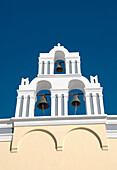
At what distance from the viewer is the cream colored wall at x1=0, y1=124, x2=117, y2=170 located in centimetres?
920

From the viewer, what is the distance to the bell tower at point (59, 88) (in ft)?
35.5

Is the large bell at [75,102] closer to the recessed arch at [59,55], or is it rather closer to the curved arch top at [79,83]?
the curved arch top at [79,83]

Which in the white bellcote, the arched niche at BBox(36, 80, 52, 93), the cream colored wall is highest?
the white bellcote

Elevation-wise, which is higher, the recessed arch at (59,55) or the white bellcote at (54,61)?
the recessed arch at (59,55)

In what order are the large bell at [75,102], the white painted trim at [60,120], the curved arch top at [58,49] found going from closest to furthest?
the white painted trim at [60,120] → the large bell at [75,102] → the curved arch top at [58,49]

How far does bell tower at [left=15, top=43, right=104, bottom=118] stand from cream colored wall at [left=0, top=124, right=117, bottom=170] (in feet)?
2.40

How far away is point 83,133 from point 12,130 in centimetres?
249

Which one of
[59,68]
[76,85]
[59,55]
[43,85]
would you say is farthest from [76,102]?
[59,55]

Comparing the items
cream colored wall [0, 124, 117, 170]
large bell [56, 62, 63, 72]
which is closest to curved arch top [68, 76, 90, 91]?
large bell [56, 62, 63, 72]

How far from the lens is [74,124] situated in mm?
10195

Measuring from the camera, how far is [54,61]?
13586 mm

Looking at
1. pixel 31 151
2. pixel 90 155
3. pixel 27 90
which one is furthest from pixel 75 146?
pixel 27 90

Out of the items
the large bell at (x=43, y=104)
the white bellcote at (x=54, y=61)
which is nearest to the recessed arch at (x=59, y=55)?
the white bellcote at (x=54, y=61)

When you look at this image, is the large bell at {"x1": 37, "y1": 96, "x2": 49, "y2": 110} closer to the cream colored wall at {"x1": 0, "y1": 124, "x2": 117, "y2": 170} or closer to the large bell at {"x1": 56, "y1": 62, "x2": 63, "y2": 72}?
the cream colored wall at {"x1": 0, "y1": 124, "x2": 117, "y2": 170}
